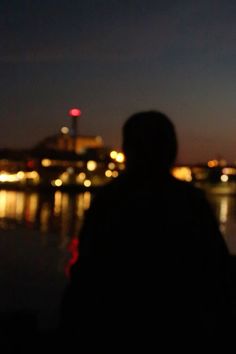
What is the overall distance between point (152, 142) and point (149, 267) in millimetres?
386

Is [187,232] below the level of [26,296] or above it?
above

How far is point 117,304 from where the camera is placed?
1.53 metres

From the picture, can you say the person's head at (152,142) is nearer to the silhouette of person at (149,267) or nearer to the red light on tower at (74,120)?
the silhouette of person at (149,267)

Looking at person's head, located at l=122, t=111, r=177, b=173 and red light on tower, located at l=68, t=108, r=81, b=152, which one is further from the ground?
red light on tower, located at l=68, t=108, r=81, b=152

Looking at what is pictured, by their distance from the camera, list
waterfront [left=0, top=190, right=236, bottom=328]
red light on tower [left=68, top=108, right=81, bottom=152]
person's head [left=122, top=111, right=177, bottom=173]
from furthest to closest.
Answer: red light on tower [left=68, top=108, right=81, bottom=152] < waterfront [left=0, top=190, right=236, bottom=328] < person's head [left=122, top=111, right=177, bottom=173]

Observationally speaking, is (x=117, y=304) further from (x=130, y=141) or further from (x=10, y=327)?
(x=10, y=327)

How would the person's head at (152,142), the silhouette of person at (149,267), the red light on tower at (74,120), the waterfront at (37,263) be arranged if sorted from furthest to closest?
the red light on tower at (74,120), the waterfront at (37,263), the person's head at (152,142), the silhouette of person at (149,267)

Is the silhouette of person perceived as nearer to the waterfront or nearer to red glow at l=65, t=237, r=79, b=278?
red glow at l=65, t=237, r=79, b=278

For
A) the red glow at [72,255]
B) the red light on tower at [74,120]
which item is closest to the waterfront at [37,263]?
the red glow at [72,255]

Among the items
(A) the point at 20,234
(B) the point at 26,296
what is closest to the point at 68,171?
(A) the point at 20,234

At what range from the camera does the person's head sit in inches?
65.5

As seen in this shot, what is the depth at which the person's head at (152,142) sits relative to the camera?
1.66 metres

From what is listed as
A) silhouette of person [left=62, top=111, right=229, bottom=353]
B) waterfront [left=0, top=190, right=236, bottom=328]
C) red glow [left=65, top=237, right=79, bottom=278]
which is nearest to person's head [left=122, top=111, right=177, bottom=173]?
silhouette of person [left=62, top=111, right=229, bottom=353]

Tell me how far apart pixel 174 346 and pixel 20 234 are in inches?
580
